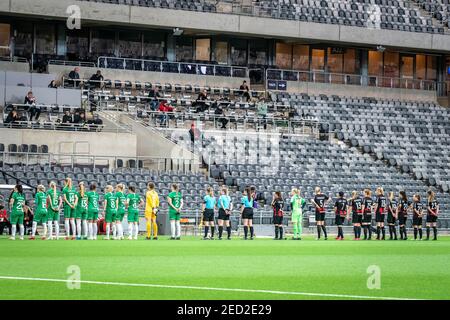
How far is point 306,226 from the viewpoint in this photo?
43781mm

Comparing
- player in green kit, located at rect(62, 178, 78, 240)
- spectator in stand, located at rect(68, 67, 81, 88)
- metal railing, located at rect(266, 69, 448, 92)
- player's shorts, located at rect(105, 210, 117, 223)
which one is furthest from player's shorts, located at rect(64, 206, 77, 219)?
metal railing, located at rect(266, 69, 448, 92)

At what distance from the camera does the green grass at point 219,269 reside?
14.7 metres

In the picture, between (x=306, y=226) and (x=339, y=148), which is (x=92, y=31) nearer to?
(x=339, y=148)

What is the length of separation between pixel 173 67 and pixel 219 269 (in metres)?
35.8

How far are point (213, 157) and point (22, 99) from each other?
28.8 ft

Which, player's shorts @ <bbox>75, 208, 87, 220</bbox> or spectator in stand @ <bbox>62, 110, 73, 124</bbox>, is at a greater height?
spectator in stand @ <bbox>62, 110, 73, 124</bbox>

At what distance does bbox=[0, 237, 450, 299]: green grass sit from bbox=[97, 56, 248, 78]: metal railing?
2494 cm

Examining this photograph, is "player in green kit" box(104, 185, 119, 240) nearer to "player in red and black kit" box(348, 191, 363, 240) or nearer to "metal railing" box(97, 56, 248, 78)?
"player in red and black kit" box(348, 191, 363, 240)

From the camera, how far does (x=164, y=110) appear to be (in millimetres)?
48688

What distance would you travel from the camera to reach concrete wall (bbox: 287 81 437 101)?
57625mm

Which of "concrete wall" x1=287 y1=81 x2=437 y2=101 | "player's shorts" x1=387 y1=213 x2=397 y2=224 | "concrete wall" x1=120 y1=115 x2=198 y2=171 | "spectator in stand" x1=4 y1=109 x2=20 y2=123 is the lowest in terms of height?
"player's shorts" x1=387 y1=213 x2=397 y2=224

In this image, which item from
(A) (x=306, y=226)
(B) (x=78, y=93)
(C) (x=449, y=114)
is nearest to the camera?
(A) (x=306, y=226)

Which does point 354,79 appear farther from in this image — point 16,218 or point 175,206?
point 16,218
